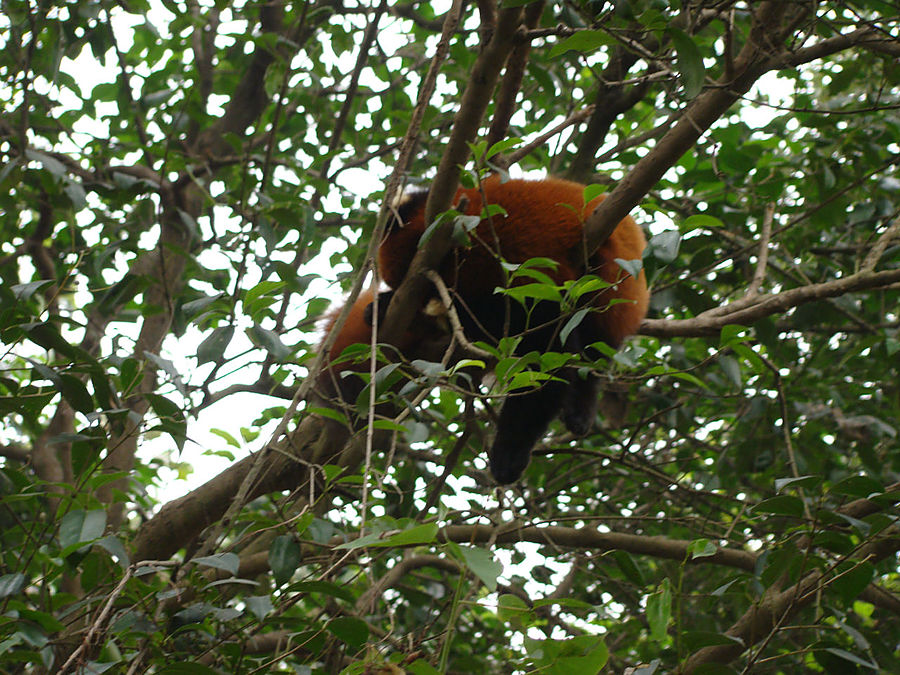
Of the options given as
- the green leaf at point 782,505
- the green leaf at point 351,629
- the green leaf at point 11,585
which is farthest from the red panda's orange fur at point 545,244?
the green leaf at point 11,585

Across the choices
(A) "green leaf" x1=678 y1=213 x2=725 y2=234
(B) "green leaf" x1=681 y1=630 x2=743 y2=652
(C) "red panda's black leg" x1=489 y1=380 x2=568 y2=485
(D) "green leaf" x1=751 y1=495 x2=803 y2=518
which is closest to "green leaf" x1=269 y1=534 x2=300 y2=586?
(B) "green leaf" x1=681 y1=630 x2=743 y2=652

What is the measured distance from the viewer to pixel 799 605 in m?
1.83

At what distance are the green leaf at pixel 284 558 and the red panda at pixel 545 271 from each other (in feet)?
3.46

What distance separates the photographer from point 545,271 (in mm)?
2611

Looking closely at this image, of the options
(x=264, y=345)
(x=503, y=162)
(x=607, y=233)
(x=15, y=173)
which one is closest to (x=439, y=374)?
(x=264, y=345)

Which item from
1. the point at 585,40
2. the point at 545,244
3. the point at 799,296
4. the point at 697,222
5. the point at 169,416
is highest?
the point at 545,244

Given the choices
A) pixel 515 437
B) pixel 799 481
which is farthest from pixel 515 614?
pixel 515 437

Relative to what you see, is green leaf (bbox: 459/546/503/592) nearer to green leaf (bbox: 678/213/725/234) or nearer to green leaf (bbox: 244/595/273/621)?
green leaf (bbox: 244/595/273/621)

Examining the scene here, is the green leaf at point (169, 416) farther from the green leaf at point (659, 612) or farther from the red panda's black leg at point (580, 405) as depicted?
the red panda's black leg at point (580, 405)

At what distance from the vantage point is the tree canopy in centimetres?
164

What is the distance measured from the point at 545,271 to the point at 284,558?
1.44m

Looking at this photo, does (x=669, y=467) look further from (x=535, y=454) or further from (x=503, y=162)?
(x=503, y=162)

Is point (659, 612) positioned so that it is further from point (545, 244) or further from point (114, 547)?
point (545, 244)

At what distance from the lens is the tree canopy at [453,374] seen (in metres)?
1.64
